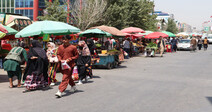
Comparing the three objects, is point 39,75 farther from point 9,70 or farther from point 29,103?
point 29,103

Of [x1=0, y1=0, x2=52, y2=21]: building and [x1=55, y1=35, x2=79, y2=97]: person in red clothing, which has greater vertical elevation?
[x1=0, y1=0, x2=52, y2=21]: building

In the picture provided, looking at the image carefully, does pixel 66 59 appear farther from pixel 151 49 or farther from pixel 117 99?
pixel 151 49

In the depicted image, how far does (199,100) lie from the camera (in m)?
6.88

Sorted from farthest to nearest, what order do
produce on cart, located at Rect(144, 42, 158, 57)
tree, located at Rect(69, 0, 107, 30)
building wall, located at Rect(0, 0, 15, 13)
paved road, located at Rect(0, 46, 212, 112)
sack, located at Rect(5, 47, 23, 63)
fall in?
building wall, located at Rect(0, 0, 15, 13) → tree, located at Rect(69, 0, 107, 30) → produce on cart, located at Rect(144, 42, 158, 57) → sack, located at Rect(5, 47, 23, 63) → paved road, located at Rect(0, 46, 212, 112)

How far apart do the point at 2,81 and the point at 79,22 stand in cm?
2365

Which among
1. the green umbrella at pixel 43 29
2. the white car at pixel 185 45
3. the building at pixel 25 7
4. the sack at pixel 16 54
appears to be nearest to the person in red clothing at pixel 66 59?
the sack at pixel 16 54

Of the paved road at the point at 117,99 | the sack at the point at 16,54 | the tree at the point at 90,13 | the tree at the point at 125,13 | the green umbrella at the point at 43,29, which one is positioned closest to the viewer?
the paved road at the point at 117,99

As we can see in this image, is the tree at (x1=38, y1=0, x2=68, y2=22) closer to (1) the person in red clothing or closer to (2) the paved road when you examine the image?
(2) the paved road

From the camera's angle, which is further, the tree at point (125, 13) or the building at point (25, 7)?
the building at point (25, 7)

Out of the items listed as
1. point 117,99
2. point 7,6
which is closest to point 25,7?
point 7,6

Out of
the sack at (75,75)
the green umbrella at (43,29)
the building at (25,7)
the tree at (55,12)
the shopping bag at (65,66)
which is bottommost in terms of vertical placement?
the sack at (75,75)

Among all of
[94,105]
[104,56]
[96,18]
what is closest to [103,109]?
[94,105]

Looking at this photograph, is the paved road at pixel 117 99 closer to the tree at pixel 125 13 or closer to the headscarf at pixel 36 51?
the headscarf at pixel 36 51

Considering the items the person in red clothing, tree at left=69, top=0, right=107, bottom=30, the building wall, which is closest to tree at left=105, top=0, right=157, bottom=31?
tree at left=69, top=0, right=107, bottom=30
